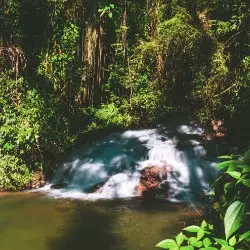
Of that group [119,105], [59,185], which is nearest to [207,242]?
[59,185]

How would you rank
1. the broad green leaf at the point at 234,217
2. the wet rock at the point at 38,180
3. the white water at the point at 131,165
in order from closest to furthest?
1. the broad green leaf at the point at 234,217
2. the white water at the point at 131,165
3. the wet rock at the point at 38,180

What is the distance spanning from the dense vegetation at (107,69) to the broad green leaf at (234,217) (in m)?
6.98

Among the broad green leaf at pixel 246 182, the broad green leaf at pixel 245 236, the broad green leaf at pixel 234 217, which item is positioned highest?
the broad green leaf at pixel 246 182

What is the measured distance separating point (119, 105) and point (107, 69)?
1016 millimetres

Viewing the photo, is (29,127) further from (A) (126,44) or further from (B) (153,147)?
(A) (126,44)

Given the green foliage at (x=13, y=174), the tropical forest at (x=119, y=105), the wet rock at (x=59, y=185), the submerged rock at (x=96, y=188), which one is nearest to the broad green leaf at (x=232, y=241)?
the tropical forest at (x=119, y=105)

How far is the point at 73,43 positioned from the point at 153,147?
3132 mm

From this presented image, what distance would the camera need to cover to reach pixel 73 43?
930 centimetres

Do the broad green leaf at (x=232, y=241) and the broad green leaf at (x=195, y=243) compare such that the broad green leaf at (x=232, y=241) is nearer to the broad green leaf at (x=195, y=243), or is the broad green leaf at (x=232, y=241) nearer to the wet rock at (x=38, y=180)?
the broad green leaf at (x=195, y=243)

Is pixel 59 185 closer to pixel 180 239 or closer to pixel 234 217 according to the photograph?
pixel 180 239

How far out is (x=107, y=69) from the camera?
33.8 ft

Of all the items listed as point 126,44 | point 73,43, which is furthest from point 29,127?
point 126,44

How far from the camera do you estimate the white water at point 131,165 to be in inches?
293

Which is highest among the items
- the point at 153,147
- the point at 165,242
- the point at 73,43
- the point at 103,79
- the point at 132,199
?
the point at 73,43
